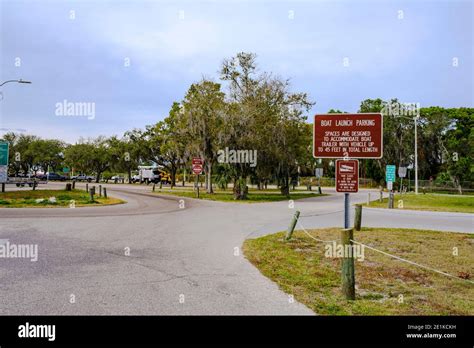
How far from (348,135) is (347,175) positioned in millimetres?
762

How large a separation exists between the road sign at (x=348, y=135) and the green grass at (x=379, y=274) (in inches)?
96.6

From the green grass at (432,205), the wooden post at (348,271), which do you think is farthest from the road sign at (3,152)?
the wooden post at (348,271)

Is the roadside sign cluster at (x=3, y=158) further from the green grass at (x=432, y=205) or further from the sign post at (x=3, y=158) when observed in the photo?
the green grass at (x=432, y=205)

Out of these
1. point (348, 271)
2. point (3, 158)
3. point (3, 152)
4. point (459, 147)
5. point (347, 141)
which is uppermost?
point (459, 147)

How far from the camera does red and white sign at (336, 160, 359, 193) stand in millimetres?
7102

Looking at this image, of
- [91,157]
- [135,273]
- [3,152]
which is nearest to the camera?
[135,273]

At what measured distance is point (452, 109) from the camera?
64.0m

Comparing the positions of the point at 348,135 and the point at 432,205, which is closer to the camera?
the point at 348,135

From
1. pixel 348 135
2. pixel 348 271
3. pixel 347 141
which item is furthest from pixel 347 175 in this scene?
pixel 348 271

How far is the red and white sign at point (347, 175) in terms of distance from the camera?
710 cm

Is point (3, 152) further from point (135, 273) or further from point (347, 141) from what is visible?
point (347, 141)

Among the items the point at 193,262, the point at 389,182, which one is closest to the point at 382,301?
the point at 193,262

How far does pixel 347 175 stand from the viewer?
712 centimetres
